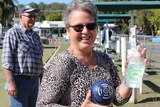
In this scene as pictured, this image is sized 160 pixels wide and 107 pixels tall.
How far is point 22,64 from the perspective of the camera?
514cm

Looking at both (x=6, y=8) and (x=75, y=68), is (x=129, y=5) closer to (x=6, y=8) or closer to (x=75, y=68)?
(x=75, y=68)

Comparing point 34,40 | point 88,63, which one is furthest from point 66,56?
point 34,40

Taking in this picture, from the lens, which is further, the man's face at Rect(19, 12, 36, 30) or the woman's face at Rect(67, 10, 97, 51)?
the man's face at Rect(19, 12, 36, 30)

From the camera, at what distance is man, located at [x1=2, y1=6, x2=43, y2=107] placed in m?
5.04

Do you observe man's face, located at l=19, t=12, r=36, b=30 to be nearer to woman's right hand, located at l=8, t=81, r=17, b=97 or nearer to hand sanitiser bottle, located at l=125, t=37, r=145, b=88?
woman's right hand, located at l=8, t=81, r=17, b=97

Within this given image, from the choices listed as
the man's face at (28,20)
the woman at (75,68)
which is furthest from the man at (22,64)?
the woman at (75,68)

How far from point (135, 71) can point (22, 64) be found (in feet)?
8.25

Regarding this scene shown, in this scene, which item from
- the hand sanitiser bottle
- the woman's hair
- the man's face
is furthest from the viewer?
the man's face

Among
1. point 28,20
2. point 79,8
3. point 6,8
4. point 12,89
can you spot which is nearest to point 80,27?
point 79,8

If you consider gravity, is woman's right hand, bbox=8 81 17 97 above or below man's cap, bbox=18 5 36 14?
below

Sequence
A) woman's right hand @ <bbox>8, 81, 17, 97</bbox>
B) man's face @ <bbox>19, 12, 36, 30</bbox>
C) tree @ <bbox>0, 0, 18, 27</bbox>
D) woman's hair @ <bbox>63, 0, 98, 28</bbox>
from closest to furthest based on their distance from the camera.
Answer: woman's hair @ <bbox>63, 0, 98, 28</bbox> < woman's right hand @ <bbox>8, 81, 17, 97</bbox> < man's face @ <bbox>19, 12, 36, 30</bbox> < tree @ <bbox>0, 0, 18, 27</bbox>

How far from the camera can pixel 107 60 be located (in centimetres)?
333

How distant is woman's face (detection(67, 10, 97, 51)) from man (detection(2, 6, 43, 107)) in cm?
219

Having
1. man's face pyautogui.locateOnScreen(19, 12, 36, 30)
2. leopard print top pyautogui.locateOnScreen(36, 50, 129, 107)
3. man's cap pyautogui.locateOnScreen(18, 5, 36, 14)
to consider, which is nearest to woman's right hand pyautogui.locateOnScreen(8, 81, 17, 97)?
man's face pyautogui.locateOnScreen(19, 12, 36, 30)
